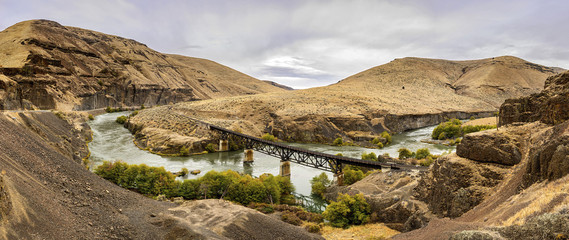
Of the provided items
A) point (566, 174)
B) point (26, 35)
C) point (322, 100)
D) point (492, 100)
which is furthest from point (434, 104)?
point (26, 35)

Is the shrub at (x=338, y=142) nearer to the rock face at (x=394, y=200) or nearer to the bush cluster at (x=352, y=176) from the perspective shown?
the bush cluster at (x=352, y=176)

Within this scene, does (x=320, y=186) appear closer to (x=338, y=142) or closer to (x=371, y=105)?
(x=338, y=142)

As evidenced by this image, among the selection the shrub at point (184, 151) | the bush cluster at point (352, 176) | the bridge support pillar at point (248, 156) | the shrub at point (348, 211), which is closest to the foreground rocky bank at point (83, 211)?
the shrub at point (348, 211)

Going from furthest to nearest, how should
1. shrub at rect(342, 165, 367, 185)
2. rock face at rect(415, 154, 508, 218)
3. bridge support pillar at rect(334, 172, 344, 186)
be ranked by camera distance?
shrub at rect(342, 165, 367, 185), bridge support pillar at rect(334, 172, 344, 186), rock face at rect(415, 154, 508, 218)

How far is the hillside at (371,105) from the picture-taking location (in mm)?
68375

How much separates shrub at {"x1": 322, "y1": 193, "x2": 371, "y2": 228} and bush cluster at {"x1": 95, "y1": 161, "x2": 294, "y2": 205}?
7.14m

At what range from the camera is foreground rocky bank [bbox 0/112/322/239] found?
36.7 feet

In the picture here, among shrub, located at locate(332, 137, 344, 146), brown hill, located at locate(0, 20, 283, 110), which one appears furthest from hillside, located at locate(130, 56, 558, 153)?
brown hill, located at locate(0, 20, 283, 110)

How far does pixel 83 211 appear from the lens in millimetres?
14789

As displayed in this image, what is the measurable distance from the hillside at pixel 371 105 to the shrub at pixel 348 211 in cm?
3570

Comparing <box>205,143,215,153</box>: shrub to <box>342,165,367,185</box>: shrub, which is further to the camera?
<box>205,143,215,153</box>: shrub

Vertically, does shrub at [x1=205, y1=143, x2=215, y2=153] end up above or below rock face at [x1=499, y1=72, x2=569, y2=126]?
below

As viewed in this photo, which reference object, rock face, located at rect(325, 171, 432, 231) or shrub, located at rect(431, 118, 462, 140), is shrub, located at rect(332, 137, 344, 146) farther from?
rock face, located at rect(325, 171, 432, 231)

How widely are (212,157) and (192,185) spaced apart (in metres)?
21.6
